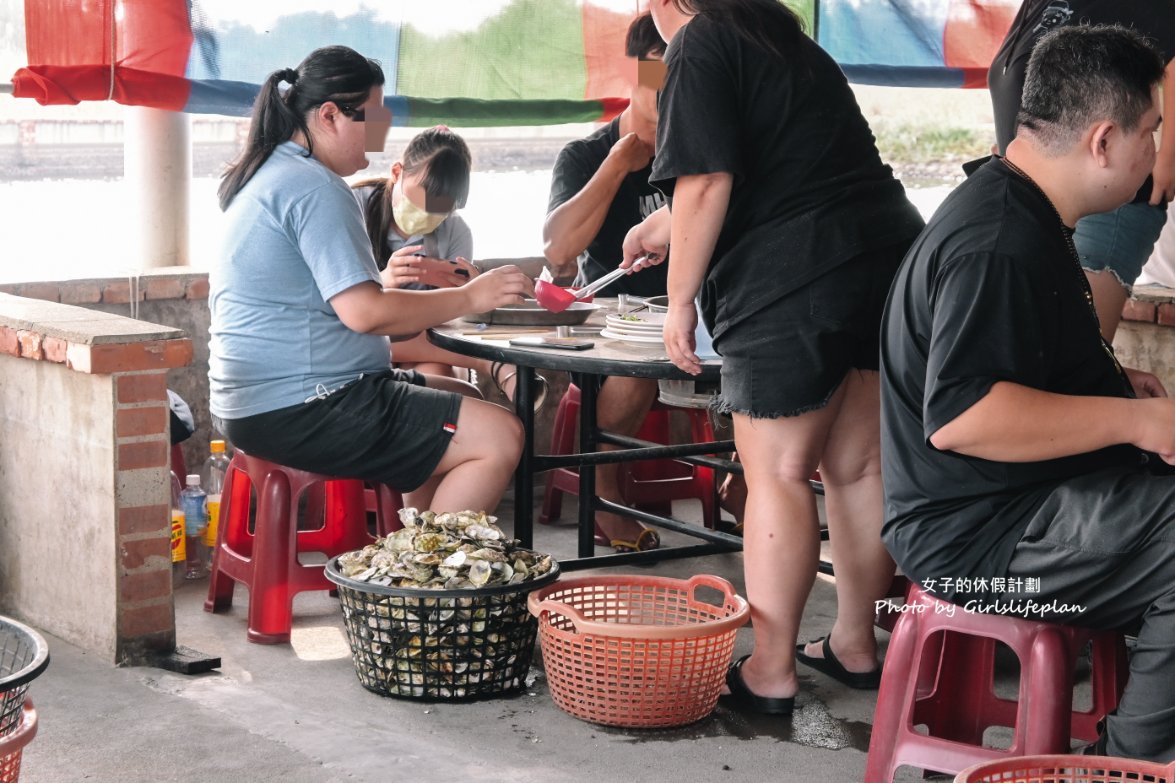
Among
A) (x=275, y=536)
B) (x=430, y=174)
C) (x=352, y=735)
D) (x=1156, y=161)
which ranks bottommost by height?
(x=352, y=735)

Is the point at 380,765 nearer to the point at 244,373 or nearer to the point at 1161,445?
the point at 244,373

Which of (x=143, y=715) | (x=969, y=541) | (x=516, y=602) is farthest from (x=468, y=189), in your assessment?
(x=969, y=541)

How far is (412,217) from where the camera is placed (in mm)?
4586

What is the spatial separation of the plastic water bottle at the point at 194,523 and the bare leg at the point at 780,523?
77.1 inches

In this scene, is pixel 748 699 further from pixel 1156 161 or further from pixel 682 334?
pixel 1156 161

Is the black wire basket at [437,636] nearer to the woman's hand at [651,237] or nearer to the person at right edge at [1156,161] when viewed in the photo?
the woman's hand at [651,237]

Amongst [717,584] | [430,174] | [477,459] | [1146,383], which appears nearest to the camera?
[1146,383]

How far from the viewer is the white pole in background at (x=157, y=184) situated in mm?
4633

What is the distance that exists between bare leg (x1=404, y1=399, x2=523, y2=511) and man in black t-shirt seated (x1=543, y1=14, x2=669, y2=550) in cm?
89

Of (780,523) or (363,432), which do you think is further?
(363,432)

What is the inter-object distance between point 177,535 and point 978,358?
269cm

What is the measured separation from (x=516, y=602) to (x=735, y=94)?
1235mm

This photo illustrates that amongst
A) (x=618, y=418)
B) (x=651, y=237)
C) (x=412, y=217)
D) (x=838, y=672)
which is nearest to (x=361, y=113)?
(x=651, y=237)

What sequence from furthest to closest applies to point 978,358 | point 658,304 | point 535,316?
1. point 658,304
2. point 535,316
3. point 978,358
